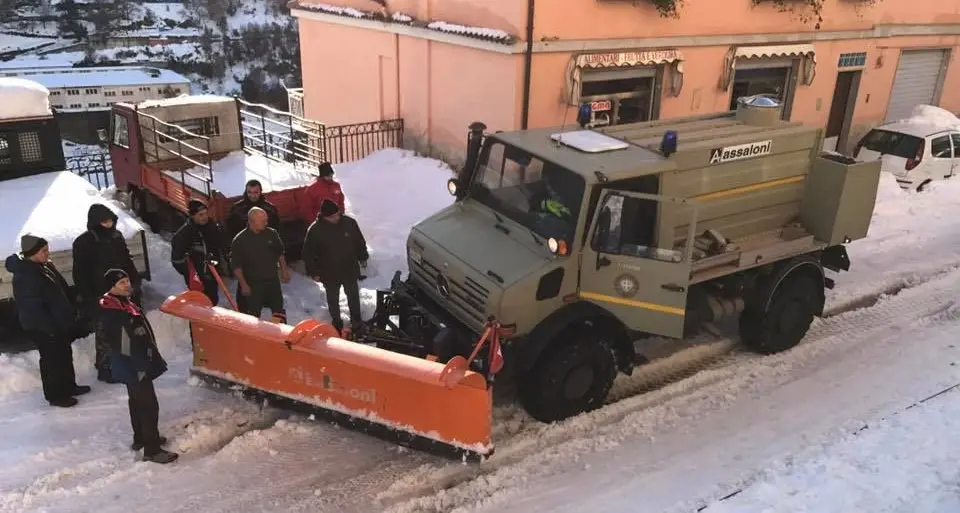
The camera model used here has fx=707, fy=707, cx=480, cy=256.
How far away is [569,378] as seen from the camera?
6.07 metres

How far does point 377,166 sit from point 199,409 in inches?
332

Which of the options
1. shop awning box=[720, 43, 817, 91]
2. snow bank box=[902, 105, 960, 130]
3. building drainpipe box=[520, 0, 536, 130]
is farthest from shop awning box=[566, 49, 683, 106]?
snow bank box=[902, 105, 960, 130]

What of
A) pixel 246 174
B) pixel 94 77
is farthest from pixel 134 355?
pixel 94 77

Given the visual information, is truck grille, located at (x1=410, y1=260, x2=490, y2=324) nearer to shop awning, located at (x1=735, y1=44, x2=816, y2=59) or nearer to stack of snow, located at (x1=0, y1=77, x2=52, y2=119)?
stack of snow, located at (x1=0, y1=77, x2=52, y2=119)

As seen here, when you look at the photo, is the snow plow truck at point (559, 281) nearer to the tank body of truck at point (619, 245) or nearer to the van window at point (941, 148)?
the tank body of truck at point (619, 245)

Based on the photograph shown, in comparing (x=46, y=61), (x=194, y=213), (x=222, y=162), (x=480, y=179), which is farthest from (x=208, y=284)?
(x=46, y=61)

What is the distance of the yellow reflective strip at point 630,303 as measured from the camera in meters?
6.12

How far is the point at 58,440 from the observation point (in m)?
5.79

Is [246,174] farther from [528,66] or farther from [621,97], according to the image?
[621,97]

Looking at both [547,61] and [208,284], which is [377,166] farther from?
[208,284]

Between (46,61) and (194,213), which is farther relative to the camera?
(46,61)

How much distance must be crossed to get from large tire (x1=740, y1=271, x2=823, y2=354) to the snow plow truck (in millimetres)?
23

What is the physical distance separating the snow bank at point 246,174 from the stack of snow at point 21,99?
6.22 feet

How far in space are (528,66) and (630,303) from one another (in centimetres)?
702
